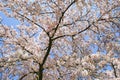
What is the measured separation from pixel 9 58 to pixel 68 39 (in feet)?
9.94

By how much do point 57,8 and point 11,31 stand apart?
1.67 meters

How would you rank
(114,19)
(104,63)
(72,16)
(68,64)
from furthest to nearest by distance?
(72,16) → (114,19) → (68,64) → (104,63)

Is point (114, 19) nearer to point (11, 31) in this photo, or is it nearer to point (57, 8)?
point (57, 8)

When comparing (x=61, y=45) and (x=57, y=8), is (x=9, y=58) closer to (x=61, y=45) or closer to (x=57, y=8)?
(x=57, y=8)

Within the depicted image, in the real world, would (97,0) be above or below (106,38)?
above

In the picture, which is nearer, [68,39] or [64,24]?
[64,24]

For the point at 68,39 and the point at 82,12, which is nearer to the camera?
the point at 82,12

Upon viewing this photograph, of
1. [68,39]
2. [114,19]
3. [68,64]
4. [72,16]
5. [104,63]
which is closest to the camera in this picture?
[104,63]

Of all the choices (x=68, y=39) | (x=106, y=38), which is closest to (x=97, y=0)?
(x=106, y=38)

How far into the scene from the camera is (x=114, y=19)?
374 inches

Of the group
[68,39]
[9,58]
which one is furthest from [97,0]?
[9,58]

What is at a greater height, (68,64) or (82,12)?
(82,12)

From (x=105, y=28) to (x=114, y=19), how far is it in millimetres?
596

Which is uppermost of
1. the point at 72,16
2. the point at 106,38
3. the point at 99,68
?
the point at 72,16
